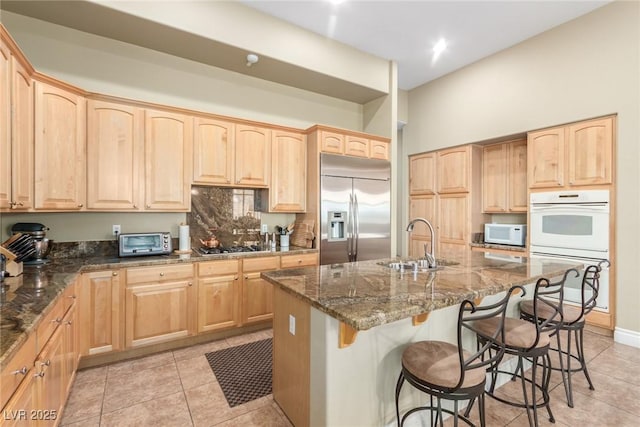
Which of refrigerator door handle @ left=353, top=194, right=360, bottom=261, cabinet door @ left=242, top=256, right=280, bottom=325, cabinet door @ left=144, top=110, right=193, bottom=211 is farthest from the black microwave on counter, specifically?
refrigerator door handle @ left=353, top=194, right=360, bottom=261

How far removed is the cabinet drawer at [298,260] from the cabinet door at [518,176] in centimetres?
311

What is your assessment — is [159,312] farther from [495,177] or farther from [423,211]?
[495,177]

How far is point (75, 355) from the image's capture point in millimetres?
2318

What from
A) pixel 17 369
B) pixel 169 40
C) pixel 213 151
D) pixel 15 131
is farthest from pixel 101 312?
pixel 169 40

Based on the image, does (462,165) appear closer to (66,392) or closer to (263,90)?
(263,90)

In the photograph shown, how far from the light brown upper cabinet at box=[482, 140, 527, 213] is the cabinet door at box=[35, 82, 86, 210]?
5296 mm

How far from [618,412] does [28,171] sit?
15.3 ft

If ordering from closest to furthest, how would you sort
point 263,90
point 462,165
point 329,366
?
1. point 329,366
2. point 263,90
3. point 462,165

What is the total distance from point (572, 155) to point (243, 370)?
4.31m

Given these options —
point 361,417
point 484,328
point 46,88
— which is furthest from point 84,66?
point 484,328

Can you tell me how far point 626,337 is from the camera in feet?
10.5

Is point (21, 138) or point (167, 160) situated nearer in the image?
point (21, 138)

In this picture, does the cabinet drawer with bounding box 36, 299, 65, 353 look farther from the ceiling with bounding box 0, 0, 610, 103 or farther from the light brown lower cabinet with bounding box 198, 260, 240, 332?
the ceiling with bounding box 0, 0, 610, 103

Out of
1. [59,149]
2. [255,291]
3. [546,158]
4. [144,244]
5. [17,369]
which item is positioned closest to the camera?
[17,369]
